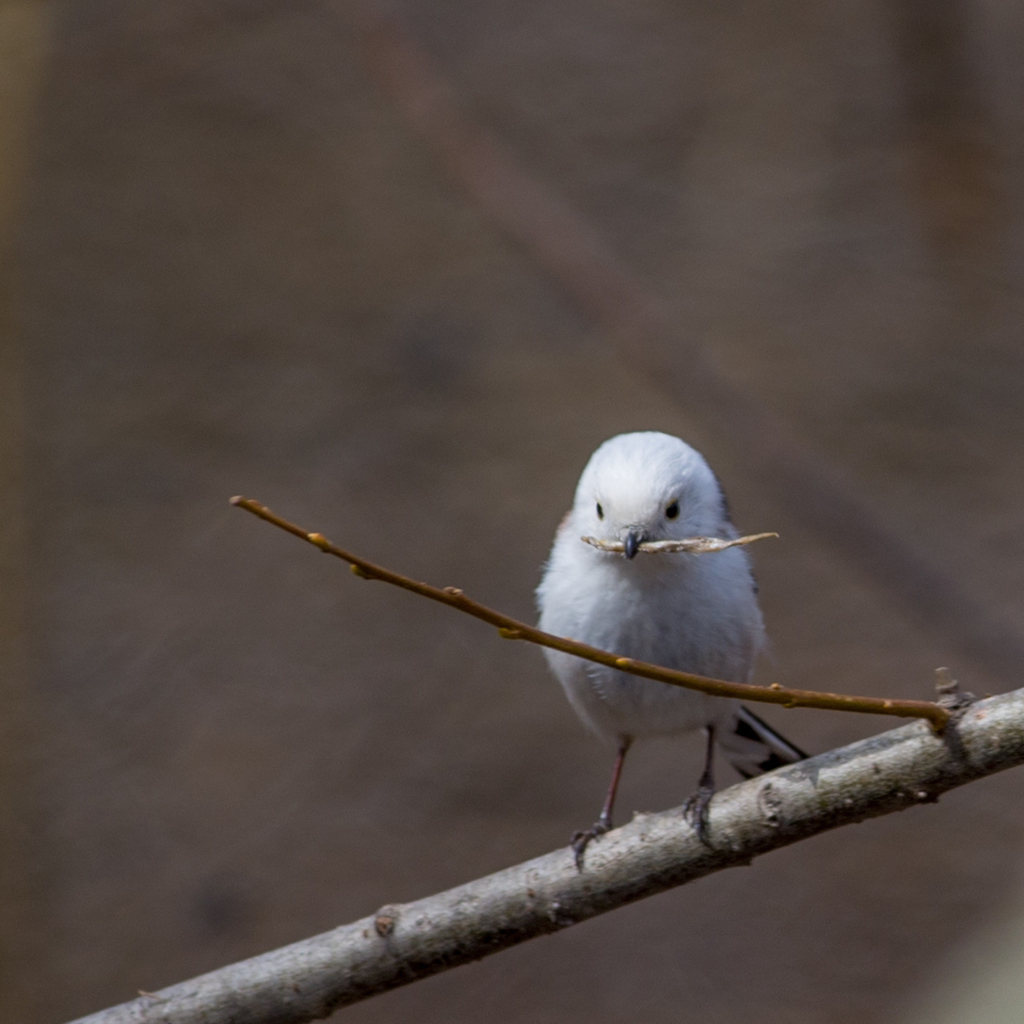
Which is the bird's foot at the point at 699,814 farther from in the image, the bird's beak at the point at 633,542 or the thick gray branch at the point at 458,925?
the bird's beak at the point at 633,542

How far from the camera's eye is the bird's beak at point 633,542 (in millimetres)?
1932

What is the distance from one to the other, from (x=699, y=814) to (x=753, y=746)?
0.72m

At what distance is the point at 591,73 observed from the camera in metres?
4.85

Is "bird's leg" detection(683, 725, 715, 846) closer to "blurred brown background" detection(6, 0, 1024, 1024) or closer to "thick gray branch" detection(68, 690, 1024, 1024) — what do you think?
"thick gray branch" detection(68, 690, 1024, 1024)

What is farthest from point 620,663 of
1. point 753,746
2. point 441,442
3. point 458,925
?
point 441,442

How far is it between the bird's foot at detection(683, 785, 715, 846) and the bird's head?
389mm

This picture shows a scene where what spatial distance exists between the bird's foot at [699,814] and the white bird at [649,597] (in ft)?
0.58

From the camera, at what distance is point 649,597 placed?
2.10 metres

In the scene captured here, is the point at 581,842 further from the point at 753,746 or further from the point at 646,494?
the point at 753,746

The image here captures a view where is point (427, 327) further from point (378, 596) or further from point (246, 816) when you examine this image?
point (246, 816)

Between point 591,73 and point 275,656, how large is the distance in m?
2.55

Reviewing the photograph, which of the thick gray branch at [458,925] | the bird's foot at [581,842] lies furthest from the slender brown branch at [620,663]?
the bird's foot at [581,842]

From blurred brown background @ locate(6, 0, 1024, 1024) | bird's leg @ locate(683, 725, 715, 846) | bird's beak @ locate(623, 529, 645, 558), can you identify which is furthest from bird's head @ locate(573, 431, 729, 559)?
blurred brown background @ locate(6, 0, 1024, 1024)

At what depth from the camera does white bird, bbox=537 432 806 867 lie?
2.09 metres
